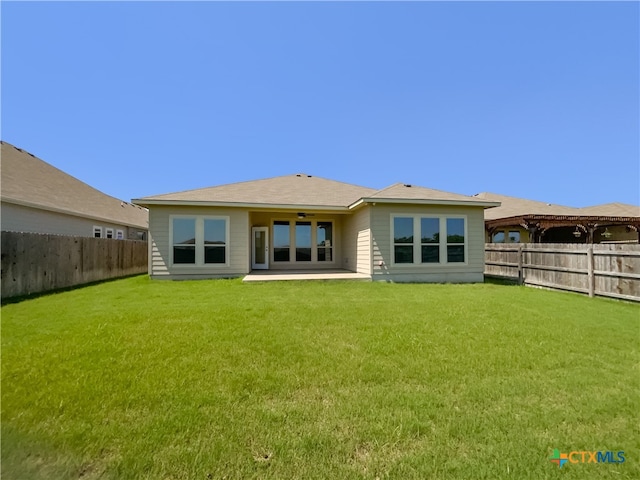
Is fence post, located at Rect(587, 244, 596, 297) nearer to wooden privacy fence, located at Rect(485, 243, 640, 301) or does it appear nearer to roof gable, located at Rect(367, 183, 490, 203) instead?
wooden privacy fence, located at Rect(485, 243, 640, 301)

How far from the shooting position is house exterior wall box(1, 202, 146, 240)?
10203mm

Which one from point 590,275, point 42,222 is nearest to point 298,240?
point 590,275

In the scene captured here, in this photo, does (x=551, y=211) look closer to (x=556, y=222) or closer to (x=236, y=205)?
(x=556, y=222)

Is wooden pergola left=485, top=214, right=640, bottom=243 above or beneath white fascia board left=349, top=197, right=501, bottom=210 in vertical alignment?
beneath

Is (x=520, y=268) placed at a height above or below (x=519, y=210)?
below

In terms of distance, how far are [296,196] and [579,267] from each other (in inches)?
383

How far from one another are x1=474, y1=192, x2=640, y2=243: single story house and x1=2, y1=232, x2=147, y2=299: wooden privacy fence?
18.0 m

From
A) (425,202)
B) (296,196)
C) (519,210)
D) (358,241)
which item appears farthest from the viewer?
(519,210)

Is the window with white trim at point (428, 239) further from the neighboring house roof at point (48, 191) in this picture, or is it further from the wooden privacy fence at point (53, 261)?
the neighboring house roof at point (48, 191)

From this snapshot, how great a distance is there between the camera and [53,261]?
8773mm

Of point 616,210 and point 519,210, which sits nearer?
point 519,210

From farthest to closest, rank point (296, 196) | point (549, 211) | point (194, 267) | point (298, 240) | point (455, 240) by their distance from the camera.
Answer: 1. point (549, 211)
2. point (298, 240)
3. point (296, 196)
4. point (455, 240)
5. point (194, 267)

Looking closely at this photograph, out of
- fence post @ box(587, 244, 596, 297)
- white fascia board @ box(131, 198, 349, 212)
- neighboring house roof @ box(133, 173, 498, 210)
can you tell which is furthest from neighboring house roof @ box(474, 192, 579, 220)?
white fascia board @ box(131, 198, 349, 212)

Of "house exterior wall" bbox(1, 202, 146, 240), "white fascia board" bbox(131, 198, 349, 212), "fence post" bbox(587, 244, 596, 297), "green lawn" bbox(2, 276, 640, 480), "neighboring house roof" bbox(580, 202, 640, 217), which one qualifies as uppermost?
"neighboring house roof" bbox(580, 202, 640, 217)
